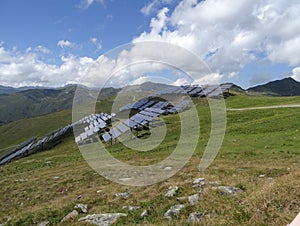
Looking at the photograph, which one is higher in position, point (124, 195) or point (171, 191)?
point (171, 191)

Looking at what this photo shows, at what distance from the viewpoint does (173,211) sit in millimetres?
11609

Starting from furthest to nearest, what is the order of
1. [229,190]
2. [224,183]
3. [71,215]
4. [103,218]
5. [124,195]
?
1. [124,195]
2. [224,183]
3. [71,215]
4. [229,190]
5. [103,218]

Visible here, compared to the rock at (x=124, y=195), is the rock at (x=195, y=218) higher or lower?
higher

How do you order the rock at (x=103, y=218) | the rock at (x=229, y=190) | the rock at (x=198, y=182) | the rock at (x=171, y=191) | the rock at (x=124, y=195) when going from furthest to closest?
the rock at (x=124, y=195)
the rock at (x=198, y=182)
the rock at (x=171, y=191)
the rock at (x=229, y=190)
the rock at (x=103, y=218)

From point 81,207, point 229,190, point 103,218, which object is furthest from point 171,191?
point 81,207

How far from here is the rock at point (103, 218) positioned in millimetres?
11938

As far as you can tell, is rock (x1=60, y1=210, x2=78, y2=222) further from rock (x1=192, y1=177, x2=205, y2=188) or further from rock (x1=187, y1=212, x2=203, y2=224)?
rock (x1=187, y1=212, x2=203, y2=224)

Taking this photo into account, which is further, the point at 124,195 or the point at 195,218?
the point at 124,195

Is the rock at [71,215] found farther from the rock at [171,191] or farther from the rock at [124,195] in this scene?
the rock at [171,191]

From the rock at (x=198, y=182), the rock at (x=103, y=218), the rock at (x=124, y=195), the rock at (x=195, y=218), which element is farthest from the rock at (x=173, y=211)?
the rock at (x=124, y=195)

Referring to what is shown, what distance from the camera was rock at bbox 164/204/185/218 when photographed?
1127cm

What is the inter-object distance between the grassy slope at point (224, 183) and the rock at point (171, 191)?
0.42 metres

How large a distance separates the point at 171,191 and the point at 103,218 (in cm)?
413

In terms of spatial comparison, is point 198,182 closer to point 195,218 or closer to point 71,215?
point 195,218
